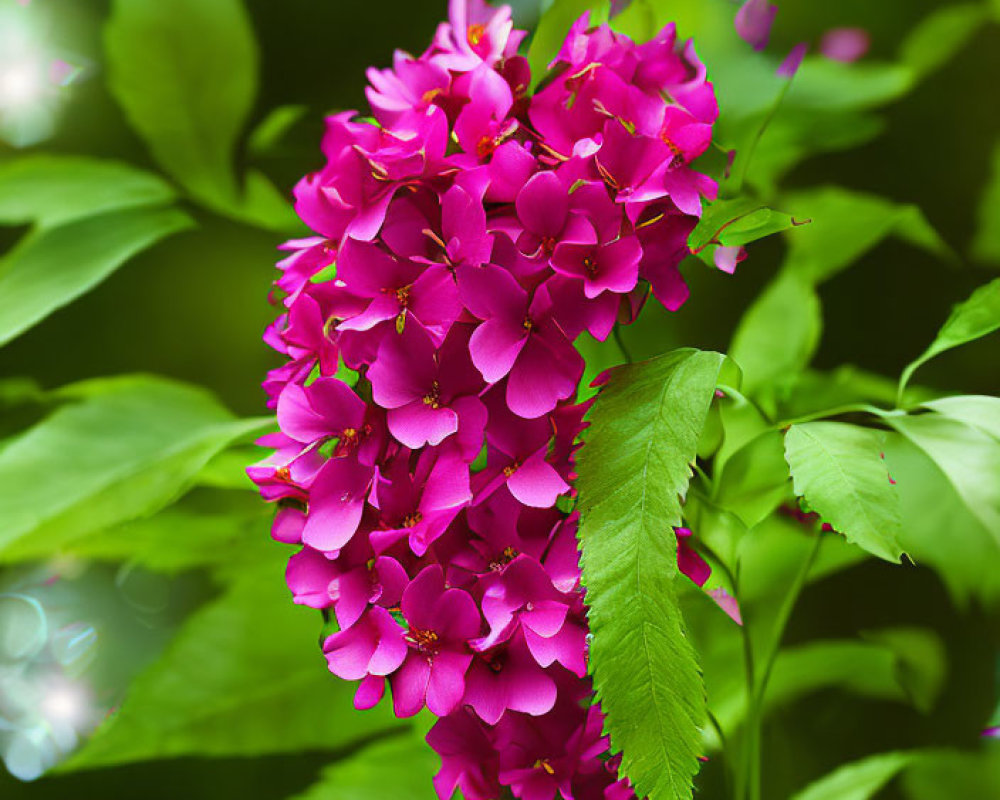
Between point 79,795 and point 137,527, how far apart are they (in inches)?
8.4

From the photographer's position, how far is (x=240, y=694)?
58 cm

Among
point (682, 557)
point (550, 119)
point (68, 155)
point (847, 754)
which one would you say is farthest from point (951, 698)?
point (68, 155)

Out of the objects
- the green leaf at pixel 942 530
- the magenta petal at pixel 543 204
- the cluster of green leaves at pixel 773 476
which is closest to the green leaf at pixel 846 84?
the cluster of green leaves at pixel 773 476

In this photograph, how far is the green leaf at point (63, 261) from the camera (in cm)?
58

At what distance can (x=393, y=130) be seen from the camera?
35cm

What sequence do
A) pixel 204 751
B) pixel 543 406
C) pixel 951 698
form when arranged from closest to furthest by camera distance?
pixel 543 406 → pixel 204 751 → pixel 951 698

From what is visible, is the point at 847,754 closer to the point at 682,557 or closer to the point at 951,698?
the point at 951,698

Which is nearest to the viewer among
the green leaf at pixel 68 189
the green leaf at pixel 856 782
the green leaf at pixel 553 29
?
the green leaf at pixel 553 29

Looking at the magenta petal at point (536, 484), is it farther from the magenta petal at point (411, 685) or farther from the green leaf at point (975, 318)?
the green leaf at point (975, 318)

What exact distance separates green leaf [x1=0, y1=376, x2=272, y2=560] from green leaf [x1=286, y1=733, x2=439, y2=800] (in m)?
0.22

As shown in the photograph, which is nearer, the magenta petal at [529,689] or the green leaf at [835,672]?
the magenta petal at [529,689]

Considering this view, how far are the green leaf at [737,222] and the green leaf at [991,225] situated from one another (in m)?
0.48

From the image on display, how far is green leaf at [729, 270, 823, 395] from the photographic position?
1.77ft

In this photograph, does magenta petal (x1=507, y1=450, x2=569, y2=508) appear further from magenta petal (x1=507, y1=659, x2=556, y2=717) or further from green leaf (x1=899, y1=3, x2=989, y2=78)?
green leaf (x1=899, y1=3, x2=989, y2=78)
